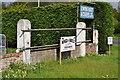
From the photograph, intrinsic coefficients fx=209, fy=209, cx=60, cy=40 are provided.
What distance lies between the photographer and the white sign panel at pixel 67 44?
863 centimetres

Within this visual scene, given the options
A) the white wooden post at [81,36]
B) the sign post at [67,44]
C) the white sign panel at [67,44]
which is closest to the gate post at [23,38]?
the sign post at [67,44]

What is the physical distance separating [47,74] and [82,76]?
1.07 m

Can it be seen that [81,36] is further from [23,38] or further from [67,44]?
[23,38]

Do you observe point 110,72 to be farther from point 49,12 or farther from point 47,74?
point 49,12

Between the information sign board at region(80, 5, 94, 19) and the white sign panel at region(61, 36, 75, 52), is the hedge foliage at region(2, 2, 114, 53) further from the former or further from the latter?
the white sign panel at region(61, 36, 75, 52)

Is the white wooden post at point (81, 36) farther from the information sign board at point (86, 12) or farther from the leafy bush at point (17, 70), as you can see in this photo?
the leafy bush at point (17, 70)

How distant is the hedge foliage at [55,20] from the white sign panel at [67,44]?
Answer: 6.56 ft

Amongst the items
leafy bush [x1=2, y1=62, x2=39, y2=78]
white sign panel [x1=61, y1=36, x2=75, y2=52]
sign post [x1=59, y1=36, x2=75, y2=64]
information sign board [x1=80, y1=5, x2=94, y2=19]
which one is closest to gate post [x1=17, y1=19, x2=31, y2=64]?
leafy bush [x1=2, y1=62, x2=39, y2=78]

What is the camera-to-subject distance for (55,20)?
36.9ft

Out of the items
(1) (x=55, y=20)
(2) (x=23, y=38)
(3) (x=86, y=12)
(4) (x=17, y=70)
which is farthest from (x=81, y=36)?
(4) (x=17, y=70)

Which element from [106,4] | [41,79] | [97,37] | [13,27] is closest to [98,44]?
[97,37]

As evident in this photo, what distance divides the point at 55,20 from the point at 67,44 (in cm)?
272

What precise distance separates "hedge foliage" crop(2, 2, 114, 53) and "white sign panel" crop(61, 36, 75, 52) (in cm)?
200

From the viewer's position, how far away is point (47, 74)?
21.0 feet
